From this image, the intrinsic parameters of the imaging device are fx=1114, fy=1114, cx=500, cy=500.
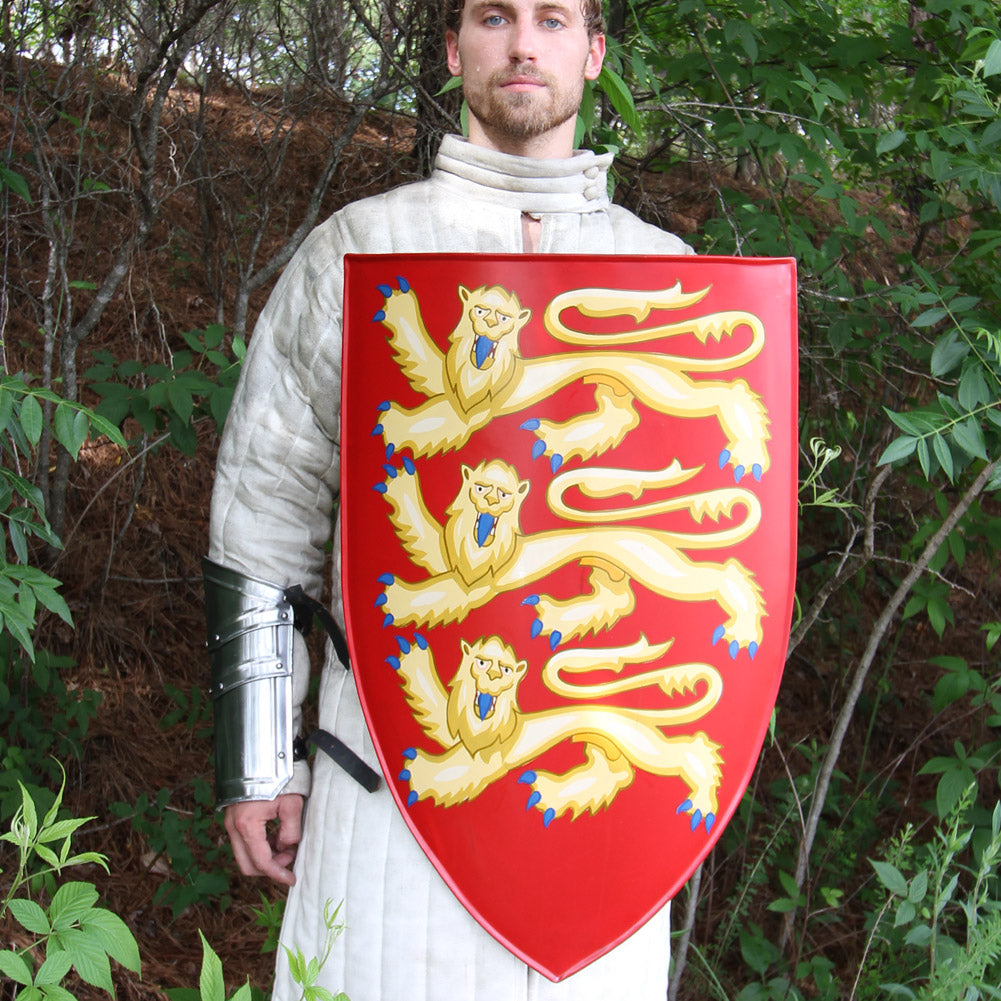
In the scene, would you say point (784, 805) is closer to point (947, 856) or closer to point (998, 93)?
point (947, 856)

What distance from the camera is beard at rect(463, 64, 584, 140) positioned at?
4.37 feet

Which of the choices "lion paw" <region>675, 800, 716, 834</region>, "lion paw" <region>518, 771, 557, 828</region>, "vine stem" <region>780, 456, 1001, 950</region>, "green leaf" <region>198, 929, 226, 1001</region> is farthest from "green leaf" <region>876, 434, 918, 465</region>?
"green leaf" <region>198, 929, 226, 1001</region>

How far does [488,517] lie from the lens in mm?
1254

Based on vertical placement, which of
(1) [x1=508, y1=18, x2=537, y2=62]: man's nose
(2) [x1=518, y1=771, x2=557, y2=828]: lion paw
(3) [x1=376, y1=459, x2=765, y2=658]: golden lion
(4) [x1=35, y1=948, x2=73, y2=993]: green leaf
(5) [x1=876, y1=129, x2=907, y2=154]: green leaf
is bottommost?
(4) [x1=35, y1=948, x2=73, y2=993]: green leaf

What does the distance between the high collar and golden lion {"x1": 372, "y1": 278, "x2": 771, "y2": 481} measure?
191mm

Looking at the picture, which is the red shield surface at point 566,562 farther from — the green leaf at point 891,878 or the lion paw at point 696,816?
the green leaf at point 891,878

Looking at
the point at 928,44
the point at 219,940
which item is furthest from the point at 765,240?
the point at 219,940

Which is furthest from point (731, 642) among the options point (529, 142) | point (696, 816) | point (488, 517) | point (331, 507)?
point (529, 142)

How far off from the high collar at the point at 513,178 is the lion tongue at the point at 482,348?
0.23 m

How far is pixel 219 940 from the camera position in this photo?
2680 millimetres

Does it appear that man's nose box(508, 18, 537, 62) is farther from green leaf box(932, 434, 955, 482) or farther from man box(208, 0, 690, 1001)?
green leaf box(932, 434, 955, 482)

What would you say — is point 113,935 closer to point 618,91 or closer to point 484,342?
point 484,342

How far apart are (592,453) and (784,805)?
1.71 meters

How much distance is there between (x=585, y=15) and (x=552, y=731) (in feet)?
2.85
